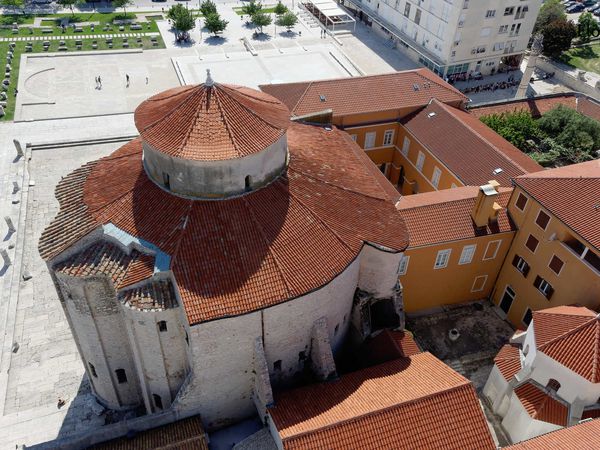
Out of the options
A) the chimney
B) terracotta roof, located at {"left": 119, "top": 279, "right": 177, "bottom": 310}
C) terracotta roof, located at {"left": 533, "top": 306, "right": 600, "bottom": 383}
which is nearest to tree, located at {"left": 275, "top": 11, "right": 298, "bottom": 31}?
the chimney

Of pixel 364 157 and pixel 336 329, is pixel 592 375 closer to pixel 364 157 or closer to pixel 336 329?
pixel 336 329

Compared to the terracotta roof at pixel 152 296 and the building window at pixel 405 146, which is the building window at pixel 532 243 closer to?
the building window at pixel 405 146

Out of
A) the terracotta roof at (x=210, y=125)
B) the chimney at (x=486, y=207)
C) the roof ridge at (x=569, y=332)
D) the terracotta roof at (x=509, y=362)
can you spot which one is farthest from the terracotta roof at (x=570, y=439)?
the terracotta roof at (x=210, y=125)

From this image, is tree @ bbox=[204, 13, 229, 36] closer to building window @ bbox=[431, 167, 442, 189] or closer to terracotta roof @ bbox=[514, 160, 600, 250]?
building window @ bbox=[431, 167, 442, 189]

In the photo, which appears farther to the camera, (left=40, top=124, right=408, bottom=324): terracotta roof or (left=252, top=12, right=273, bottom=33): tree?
(left=252, top=12, right=273, bottom=33): tree

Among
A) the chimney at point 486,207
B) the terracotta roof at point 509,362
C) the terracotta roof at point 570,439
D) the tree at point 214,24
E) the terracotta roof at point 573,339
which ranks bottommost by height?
the terracotta roof at point 509,362

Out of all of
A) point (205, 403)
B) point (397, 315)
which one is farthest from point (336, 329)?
point (205, 403)
